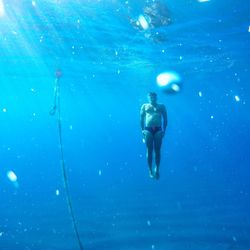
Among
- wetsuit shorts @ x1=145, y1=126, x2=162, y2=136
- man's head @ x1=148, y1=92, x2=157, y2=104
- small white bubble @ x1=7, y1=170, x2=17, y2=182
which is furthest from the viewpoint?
small white bubble @ x1=7, y1=170, x2=17, y2=182

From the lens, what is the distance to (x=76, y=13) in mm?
19859

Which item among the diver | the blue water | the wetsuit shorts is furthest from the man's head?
the blue water

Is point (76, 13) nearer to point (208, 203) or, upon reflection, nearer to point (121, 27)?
point (121, 27)

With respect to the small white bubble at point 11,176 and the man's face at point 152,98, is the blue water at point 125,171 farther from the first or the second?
the man's face at point 152,98

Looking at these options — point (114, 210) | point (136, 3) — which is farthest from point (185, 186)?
point (136, 3)

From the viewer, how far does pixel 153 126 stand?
43.7 ft

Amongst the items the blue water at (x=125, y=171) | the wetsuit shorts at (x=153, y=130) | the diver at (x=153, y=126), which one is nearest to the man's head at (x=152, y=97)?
the diver at (x=153, y=126)

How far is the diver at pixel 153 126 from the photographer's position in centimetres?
1303

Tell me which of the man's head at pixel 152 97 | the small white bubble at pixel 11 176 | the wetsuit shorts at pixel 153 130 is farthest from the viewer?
the small white bubble at pixel 11 176

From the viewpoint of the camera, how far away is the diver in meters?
13.0

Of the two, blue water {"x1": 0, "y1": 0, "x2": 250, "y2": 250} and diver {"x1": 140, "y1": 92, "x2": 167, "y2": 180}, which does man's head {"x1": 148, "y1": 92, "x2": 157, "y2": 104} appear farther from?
blue water {"x1": 0, "y1": 0, "x2": 250, "y2": 250}

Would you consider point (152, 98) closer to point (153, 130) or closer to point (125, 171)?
point (153, 130)

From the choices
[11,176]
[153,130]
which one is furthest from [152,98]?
[11,176]

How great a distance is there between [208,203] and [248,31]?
12.6 meters
